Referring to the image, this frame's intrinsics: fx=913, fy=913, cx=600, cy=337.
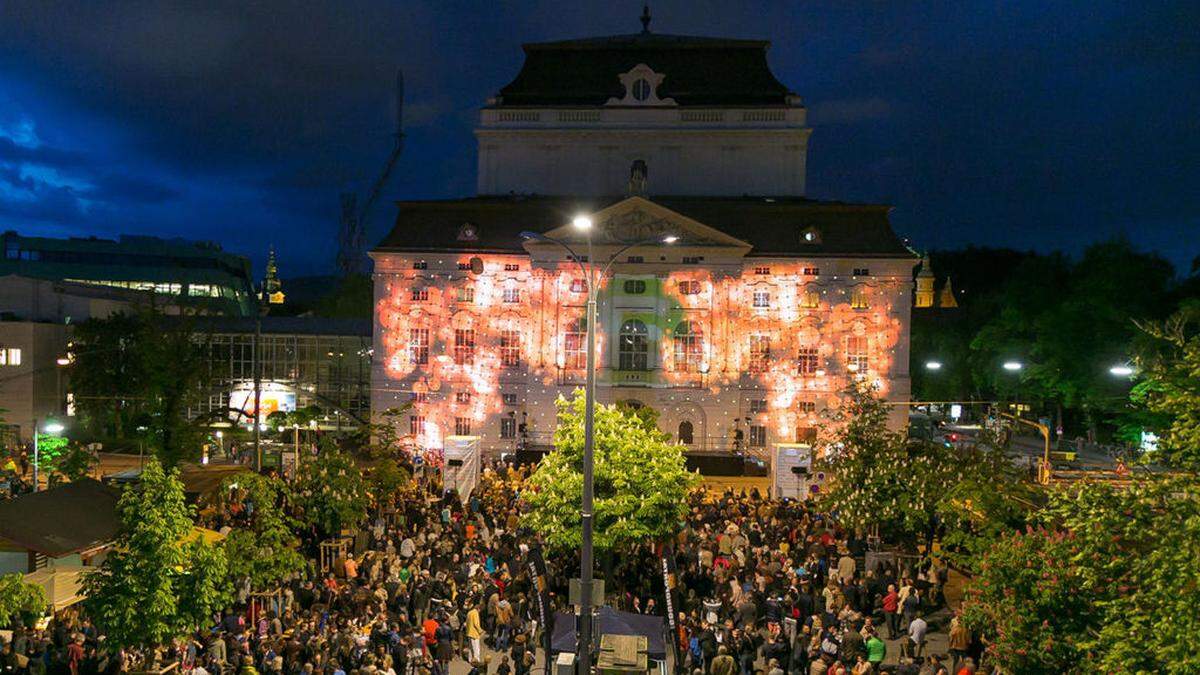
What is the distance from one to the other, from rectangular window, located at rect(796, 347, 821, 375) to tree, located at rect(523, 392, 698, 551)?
26163 mm

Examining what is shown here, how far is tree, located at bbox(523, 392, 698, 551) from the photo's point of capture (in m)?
24.0

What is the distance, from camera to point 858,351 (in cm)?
5078

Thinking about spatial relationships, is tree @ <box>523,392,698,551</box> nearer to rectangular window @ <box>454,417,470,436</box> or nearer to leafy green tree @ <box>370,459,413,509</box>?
leafy green tree @ <box>370,459,413,509</box>

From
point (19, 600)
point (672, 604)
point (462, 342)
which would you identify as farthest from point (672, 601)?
point (462, 342)

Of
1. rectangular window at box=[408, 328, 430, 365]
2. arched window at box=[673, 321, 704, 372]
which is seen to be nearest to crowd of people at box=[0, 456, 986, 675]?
arched window at box=[673, 321, 704, 372]

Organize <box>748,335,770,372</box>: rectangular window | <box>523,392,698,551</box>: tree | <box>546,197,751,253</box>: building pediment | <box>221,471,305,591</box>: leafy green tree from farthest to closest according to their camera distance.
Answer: <box>748,335,770,372</box>: rectangular window
<box>546,197,751,253</box>: building pediment
<box>523,392,698,551</box>: tree
<box>221,471,305,591</box>: leafy green tree

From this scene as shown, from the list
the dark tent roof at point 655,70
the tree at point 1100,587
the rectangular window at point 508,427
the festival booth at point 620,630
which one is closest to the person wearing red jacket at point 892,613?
the tree at point 1100,587

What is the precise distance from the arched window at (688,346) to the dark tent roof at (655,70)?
52.2ft

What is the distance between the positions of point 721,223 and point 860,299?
28.8 ft

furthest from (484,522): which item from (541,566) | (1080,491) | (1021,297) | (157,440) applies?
(1021,297)

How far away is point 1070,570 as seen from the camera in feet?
50.0

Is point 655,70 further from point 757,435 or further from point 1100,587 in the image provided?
point 1100,587

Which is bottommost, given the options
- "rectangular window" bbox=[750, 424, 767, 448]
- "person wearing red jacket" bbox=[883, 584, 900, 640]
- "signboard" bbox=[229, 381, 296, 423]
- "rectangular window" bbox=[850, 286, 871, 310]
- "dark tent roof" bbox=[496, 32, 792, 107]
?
"person wearing red jacket" bbox=[883, 584, 900, 640]

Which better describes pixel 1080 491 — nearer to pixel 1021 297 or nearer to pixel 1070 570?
pixel 1070 570
